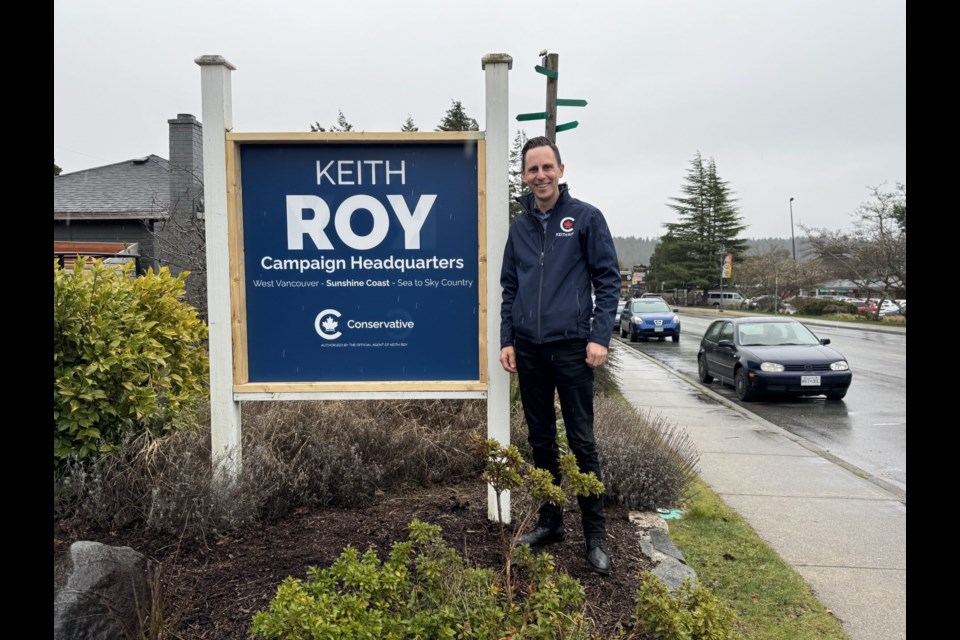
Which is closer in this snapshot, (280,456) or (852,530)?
(280,456)

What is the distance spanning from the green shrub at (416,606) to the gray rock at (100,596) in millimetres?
583

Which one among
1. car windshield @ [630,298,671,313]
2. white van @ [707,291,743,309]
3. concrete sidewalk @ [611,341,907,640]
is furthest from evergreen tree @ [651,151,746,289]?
concrete sidewalk @ [611,341,907,640]

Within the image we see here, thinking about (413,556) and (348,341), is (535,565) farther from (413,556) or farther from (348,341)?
(348,341)

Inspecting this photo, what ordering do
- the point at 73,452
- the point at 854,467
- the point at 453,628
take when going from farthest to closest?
the point at 854,467, the point at 73,452, the point at 453,628

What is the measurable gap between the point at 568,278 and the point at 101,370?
2.70 meters

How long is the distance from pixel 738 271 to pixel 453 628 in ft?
204

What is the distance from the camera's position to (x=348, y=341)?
3928 millimetres

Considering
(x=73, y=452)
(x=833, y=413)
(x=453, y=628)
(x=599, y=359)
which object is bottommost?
(x=833, y=413)

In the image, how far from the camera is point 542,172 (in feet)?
10.8

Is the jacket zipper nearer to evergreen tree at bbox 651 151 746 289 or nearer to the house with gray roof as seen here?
the house with gray roof

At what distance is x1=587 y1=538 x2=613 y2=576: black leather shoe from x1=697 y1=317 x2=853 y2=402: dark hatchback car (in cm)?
882

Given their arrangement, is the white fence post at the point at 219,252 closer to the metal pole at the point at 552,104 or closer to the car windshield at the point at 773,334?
the metal pole at the point at 552,104

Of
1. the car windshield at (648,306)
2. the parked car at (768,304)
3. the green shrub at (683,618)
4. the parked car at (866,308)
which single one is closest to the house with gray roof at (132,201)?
the green shrub at (683,618)
